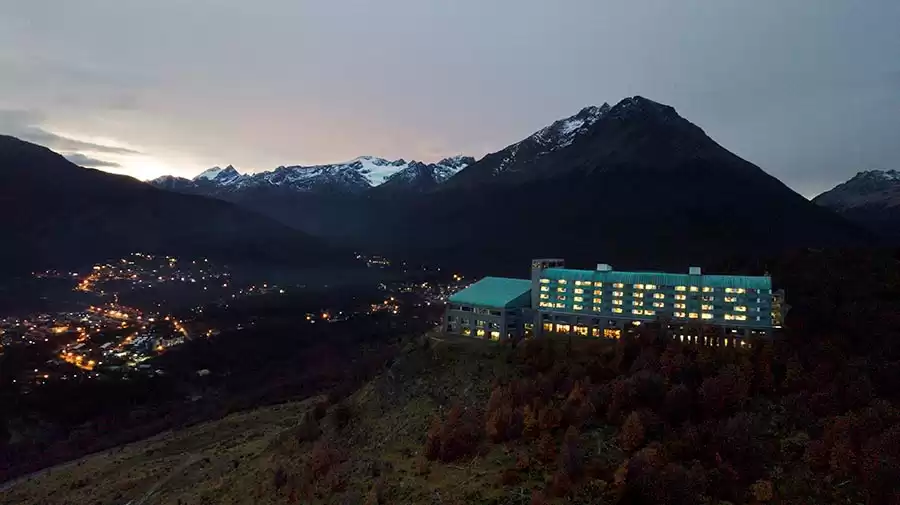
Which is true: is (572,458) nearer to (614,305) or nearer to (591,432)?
(591,432)

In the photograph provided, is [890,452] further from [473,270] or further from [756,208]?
[756,208]

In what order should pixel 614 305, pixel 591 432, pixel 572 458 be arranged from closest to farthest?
pixel 572 458
pixel 591 432
pixel 614 305

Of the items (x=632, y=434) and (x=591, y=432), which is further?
(x=591, y=432)

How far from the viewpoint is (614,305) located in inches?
2308

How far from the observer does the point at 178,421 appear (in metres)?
81.8

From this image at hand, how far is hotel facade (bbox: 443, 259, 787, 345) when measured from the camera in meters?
53.2

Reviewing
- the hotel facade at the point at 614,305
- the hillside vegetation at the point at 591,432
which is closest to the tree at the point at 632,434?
the hillside vegetation at the point at 591,432

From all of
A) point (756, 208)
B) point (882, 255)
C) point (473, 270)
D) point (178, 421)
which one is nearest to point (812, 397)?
point (882, 255)

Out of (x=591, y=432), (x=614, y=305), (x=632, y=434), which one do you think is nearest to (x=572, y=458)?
(x=632, y=434)

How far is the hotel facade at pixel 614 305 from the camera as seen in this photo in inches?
2095

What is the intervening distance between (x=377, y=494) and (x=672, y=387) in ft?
73.9

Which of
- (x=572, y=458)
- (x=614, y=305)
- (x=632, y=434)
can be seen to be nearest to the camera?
(x=572, y=458)

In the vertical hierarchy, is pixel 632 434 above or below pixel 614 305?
below

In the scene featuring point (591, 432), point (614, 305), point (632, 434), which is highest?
point (614, 305)
